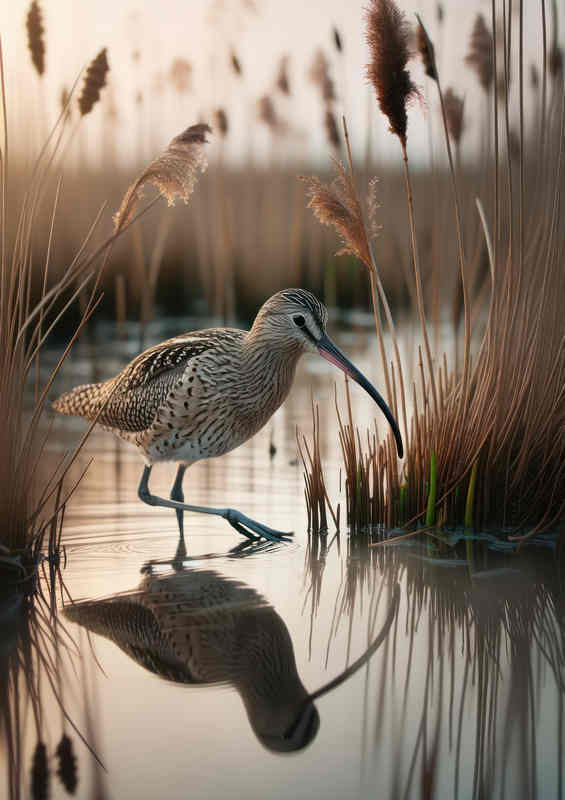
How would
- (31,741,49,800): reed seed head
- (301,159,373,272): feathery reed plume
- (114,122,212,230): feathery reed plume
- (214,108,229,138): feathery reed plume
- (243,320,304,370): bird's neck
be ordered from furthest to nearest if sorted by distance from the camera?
(214,108,229,138): feathery reed plume
(243,320,304,370): bird's neck
(301,159,373,272): feathery reed plume
(114,122,212,230): feathery reed plume
(31,741,49,800): reed seed head

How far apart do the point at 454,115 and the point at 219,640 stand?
320cm

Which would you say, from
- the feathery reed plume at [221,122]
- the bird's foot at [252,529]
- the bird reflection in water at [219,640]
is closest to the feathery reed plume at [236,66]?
the feathery reed plume at [221,122]

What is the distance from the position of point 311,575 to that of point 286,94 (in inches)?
238

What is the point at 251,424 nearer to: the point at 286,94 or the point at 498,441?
the point at 498,441

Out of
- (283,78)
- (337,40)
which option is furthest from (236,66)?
(337,40)

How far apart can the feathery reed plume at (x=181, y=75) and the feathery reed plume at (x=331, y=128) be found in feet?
9.57

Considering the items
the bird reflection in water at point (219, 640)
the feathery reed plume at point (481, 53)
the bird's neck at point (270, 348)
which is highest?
the feathery reed plume at point (481, 53)

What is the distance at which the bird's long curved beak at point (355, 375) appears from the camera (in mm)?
5098

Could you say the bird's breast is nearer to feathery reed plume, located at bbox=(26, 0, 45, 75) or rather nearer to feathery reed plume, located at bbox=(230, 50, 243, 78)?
feathery reed plume, located at bbox=(26, 0, 45, 75)

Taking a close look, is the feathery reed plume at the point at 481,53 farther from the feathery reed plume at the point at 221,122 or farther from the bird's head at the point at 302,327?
the feathery reed plume at the point at 221,122

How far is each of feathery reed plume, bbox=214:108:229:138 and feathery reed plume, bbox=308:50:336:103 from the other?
0.80 metres

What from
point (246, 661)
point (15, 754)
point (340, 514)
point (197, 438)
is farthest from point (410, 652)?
point (197, 438)

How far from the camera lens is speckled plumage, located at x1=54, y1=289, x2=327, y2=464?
5.62 m

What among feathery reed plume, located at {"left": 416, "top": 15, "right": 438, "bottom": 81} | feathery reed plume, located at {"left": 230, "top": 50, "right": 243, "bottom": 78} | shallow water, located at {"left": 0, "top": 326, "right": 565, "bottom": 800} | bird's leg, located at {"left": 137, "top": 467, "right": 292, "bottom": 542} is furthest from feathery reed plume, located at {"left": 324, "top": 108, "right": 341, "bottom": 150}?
bird's leg, located at {"left": 137, "top": 467, "right": 292, "bottom": 542}
